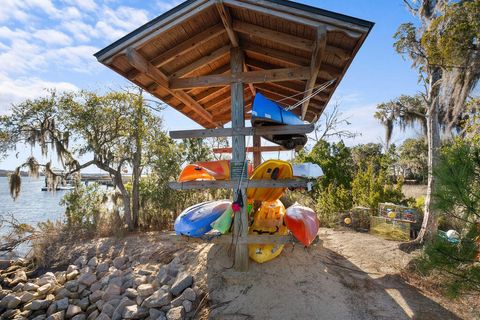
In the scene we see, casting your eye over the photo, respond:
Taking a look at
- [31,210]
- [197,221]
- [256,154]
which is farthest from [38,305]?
[31,210]

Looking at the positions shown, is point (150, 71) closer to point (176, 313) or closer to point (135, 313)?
point (176, 313)

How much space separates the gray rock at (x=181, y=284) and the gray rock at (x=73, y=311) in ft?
6.42

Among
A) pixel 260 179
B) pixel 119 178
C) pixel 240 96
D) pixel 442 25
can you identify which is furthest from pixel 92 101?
pixel 442 25

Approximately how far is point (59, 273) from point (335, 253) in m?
6.03

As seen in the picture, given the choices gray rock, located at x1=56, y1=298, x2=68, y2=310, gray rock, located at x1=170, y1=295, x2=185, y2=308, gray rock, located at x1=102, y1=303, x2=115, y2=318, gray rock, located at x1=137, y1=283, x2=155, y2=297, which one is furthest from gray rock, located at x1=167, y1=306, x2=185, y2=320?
gray rock, located at x1=56, y1=298, x2=68, y2=310

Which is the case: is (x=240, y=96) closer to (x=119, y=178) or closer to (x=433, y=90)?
(x=433, y=90)

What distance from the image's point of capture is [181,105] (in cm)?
627

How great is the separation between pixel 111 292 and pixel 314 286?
3.65 meters

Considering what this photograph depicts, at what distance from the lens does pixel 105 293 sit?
5.03 metres

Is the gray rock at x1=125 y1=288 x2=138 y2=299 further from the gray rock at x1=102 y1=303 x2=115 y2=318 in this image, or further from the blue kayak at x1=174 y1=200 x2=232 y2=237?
the blue kayak at x1=174 y1=200 x2=232 y2=237

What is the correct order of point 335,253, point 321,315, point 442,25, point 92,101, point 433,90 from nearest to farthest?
point 321,315, point 442,25, point 335,253, point 433,90, point 92,101

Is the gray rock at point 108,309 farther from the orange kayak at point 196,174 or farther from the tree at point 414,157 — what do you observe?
the tree at point 414,157

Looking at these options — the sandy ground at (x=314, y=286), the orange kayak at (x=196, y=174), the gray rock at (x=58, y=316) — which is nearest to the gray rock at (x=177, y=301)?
the sandy ground at (x=314, y=286)

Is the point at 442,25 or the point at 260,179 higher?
the point at 442,25
